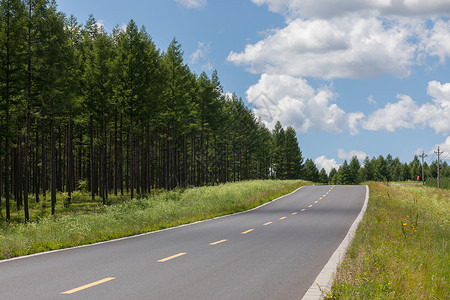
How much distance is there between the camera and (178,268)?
891cm

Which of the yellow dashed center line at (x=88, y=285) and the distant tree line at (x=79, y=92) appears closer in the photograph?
the yellow dashed center line at (x=88, y=285)

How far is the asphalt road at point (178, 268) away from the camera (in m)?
6.87

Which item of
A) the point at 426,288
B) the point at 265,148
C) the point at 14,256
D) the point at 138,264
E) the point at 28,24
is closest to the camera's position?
the point at 426,288

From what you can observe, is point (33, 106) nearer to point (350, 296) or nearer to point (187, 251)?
point (187, 251)

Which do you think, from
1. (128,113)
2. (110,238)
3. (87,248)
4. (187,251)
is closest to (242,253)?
(187,251)

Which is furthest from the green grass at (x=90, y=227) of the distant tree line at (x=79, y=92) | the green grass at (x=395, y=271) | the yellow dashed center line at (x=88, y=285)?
the distant tree line at (x=79, y=92)

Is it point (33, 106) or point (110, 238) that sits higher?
point (33, 106)

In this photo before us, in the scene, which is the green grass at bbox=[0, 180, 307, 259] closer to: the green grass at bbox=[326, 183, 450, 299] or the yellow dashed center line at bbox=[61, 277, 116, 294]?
the yellow dashed center line at bbox=[61, 277, 116, 294]

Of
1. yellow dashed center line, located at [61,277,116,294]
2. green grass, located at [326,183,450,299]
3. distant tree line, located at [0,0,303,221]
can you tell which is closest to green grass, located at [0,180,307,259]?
yellow dashed center line, located at [61,277,116,294]

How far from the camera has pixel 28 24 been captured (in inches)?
1265

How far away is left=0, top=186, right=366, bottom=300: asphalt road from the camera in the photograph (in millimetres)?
6871

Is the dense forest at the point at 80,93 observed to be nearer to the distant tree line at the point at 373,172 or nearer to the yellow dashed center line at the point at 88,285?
the yellow dashed center line at the point at 88,285

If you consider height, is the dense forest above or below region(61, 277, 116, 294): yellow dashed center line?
above

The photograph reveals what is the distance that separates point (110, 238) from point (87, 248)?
237cm
